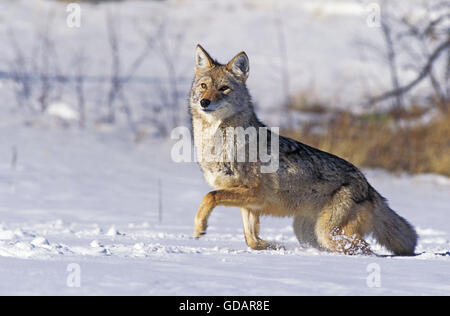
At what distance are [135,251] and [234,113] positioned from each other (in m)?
1.93

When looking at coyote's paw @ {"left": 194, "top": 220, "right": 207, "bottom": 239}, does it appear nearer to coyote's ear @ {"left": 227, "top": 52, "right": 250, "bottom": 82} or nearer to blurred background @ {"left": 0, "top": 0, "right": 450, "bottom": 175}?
coyote's ear @ {"left": 227, "top": 52, "right": 250, "bottom": 82}

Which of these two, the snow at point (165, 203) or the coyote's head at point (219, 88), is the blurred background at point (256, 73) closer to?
the snow at point (165, 203)

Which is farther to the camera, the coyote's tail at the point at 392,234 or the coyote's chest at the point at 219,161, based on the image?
the coyote's tail at the point at 392,234

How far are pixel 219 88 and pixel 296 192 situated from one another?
4.27 ft

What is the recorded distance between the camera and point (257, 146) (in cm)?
605

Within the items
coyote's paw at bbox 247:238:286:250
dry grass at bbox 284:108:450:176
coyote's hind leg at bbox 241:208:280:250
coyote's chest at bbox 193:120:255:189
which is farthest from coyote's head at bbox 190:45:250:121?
dry grass at bbox 284:108:450:176

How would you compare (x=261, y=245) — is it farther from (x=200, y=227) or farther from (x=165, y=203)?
(x=165, y=203)

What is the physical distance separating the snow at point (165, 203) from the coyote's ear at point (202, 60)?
1.81 metres

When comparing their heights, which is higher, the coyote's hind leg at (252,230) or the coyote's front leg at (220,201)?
the coyote's front leg at (220,201)

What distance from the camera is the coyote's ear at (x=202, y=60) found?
662cm

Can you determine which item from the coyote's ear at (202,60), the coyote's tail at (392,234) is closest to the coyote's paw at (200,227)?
the coyote's tail at (392,234)
